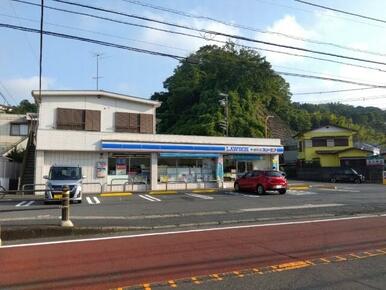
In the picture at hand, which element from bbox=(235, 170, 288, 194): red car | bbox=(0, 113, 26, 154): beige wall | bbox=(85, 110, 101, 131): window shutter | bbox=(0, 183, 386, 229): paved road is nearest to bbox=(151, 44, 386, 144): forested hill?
bbox=(0, 113, 26, 154): beige wall

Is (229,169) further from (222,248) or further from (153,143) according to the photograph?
(222,248)

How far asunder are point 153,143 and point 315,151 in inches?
1527

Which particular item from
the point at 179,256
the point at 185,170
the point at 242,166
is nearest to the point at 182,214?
the point at 179,256

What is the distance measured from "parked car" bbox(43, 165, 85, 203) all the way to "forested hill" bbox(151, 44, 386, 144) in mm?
30655

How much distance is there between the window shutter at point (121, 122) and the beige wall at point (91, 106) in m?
0.29

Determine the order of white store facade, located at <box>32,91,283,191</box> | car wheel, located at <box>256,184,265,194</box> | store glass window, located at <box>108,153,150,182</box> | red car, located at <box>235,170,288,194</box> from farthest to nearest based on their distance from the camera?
store glass window, located at <box>108,153,150,182</box> < white store facade, located at <box>32,91,283,191</box> < car wheel, located at <box>256,184,265,194</box> < red car, located at <box>235,170,288,194</box>

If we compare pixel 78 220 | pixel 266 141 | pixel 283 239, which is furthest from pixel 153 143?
pixel 283 239

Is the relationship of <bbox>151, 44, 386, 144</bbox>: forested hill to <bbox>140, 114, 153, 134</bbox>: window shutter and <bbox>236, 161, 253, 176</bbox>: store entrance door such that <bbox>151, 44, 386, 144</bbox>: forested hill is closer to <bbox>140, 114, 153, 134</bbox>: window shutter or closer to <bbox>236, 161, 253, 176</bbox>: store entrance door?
<bbox>236, 161, 253, 176</bbox>: store entrance door

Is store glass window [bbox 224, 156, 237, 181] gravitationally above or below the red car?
above

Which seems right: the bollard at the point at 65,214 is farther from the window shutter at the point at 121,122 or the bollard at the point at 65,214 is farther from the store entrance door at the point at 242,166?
the store entrance door at the point at 242,166

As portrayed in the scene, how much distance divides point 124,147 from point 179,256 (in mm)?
21993

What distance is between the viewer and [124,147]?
3052 centimetres

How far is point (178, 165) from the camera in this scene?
33.1 metres

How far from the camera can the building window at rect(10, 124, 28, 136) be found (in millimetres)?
47438
